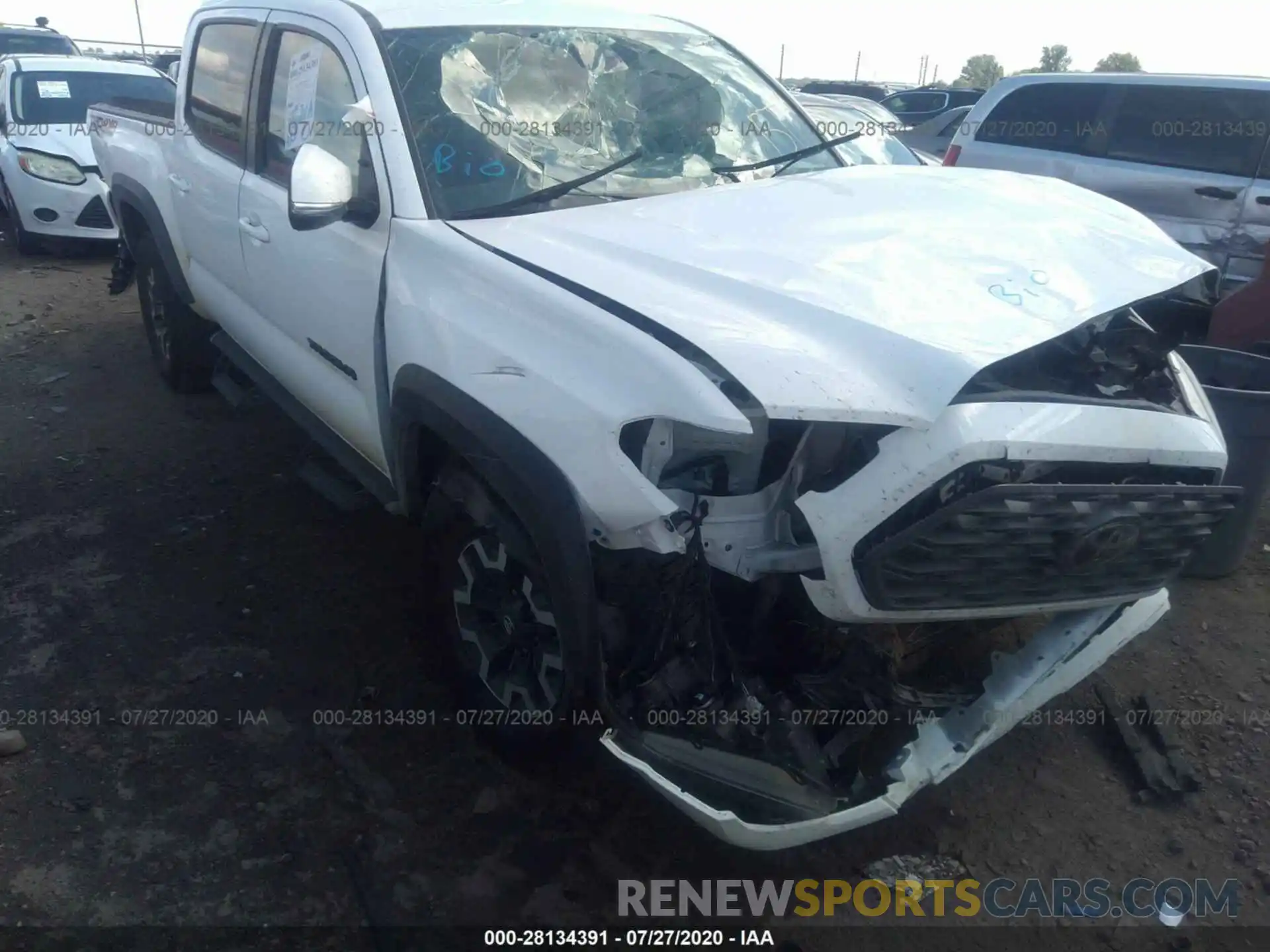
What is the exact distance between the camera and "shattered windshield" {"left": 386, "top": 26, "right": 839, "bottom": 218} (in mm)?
2969

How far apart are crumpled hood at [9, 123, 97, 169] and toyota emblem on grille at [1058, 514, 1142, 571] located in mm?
9135

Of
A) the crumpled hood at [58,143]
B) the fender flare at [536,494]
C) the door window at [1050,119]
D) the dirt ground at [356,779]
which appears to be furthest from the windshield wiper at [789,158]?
the crumpled hood at [58,143]

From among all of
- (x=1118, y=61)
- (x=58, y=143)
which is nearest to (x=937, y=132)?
(x=58, y=143)

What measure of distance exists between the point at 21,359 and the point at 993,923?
6507 millimetres

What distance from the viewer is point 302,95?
341 cm

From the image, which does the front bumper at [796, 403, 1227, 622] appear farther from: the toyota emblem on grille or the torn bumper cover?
the torn bumper cover

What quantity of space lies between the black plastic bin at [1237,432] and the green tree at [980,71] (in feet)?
128

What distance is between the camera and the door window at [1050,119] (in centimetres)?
643

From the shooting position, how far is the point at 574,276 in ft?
7.77

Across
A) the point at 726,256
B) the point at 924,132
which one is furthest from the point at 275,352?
the point at 924,132

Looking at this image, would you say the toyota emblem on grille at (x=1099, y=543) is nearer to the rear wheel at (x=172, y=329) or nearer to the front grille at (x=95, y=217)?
the rear wheel at (x=172, y=329)

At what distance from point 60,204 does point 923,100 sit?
404 inches

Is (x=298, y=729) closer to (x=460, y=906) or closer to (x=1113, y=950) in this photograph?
(x=460, y=906)

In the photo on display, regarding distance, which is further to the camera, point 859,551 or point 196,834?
point 196,834
